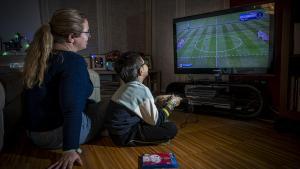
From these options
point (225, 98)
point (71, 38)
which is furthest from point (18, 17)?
point (225, 98)

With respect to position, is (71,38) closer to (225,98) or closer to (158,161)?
(158,161)

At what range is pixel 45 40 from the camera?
121 cm

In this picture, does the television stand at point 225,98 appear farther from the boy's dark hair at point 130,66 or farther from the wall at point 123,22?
the boy's dark hair at point 130,66

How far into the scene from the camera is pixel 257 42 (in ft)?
6.68

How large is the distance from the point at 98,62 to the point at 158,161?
100 inches

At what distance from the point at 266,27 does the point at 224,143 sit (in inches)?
42.9

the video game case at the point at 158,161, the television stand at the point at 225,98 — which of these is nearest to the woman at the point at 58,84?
the video game case at the point at 158,161

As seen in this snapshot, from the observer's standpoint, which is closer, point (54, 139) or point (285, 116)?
point (54, 139)

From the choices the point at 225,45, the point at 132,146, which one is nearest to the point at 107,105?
the point at 132,146

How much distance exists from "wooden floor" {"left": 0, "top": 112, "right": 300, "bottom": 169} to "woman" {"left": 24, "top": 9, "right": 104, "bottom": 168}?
0.15m

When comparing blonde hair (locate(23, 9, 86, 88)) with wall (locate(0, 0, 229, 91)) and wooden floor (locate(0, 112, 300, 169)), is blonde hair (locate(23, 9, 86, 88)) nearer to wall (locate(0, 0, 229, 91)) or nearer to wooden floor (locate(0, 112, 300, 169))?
Answer: wooden floor (locate(0, 112, 300, 169))

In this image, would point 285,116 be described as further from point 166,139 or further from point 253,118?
point 166,139

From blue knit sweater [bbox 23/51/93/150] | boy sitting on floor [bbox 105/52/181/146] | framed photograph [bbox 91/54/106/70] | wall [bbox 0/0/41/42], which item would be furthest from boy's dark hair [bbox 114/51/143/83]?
wall [bbox 0/0/41/42]

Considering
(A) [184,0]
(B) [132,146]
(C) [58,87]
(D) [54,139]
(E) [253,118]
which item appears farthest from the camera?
(A) [184,0]
